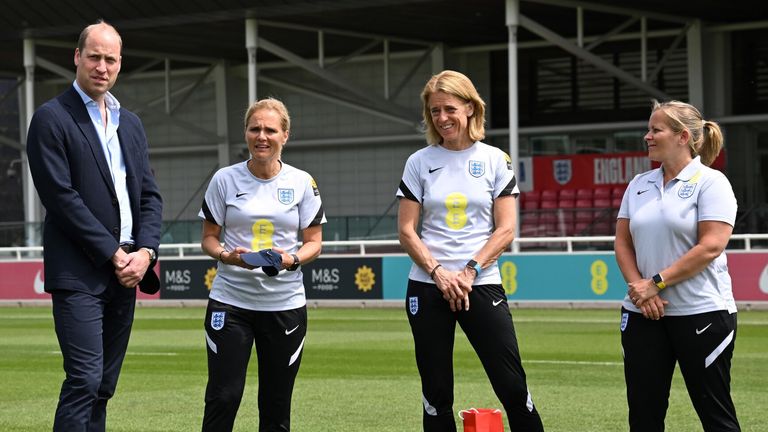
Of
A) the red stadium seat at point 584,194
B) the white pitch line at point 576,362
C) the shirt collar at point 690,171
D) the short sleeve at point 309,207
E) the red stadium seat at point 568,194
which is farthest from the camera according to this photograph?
the red stadium seat at point 568,194

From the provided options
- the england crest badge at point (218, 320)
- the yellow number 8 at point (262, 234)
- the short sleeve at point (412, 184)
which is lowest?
the england crest badge at point (218, 320)

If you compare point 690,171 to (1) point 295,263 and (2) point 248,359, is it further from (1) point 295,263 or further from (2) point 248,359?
(2) point 248,359

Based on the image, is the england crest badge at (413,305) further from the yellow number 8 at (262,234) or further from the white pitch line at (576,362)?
the white pitch line at (576,362)

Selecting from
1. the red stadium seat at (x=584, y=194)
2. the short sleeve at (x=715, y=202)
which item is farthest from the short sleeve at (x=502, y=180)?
the red stadium seat at (x=584, y=194)

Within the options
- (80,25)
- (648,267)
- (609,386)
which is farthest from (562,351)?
(80,25)

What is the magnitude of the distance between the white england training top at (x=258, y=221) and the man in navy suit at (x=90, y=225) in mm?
510

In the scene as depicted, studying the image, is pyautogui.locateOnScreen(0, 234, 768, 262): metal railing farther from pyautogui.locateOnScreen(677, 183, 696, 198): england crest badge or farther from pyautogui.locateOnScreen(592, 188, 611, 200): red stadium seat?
pyautogui.locateOnScreen(677, 183, 696, 198): england crest badge

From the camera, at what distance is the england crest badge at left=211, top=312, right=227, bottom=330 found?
6.62 metres

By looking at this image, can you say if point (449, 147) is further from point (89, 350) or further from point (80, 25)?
point (80, 25)

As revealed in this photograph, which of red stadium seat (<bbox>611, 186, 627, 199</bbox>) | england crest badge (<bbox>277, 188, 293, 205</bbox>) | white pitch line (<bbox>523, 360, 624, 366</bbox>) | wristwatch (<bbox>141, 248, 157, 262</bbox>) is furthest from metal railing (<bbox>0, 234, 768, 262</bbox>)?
wristwatch (<bbox>141, 248, 157, 262</bbox>)

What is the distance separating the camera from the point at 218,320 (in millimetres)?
6637

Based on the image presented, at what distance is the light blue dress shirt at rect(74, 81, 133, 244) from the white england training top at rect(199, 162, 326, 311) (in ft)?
1.87

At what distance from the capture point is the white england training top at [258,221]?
21.9ft

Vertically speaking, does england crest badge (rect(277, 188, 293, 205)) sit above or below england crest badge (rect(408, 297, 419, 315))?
above
